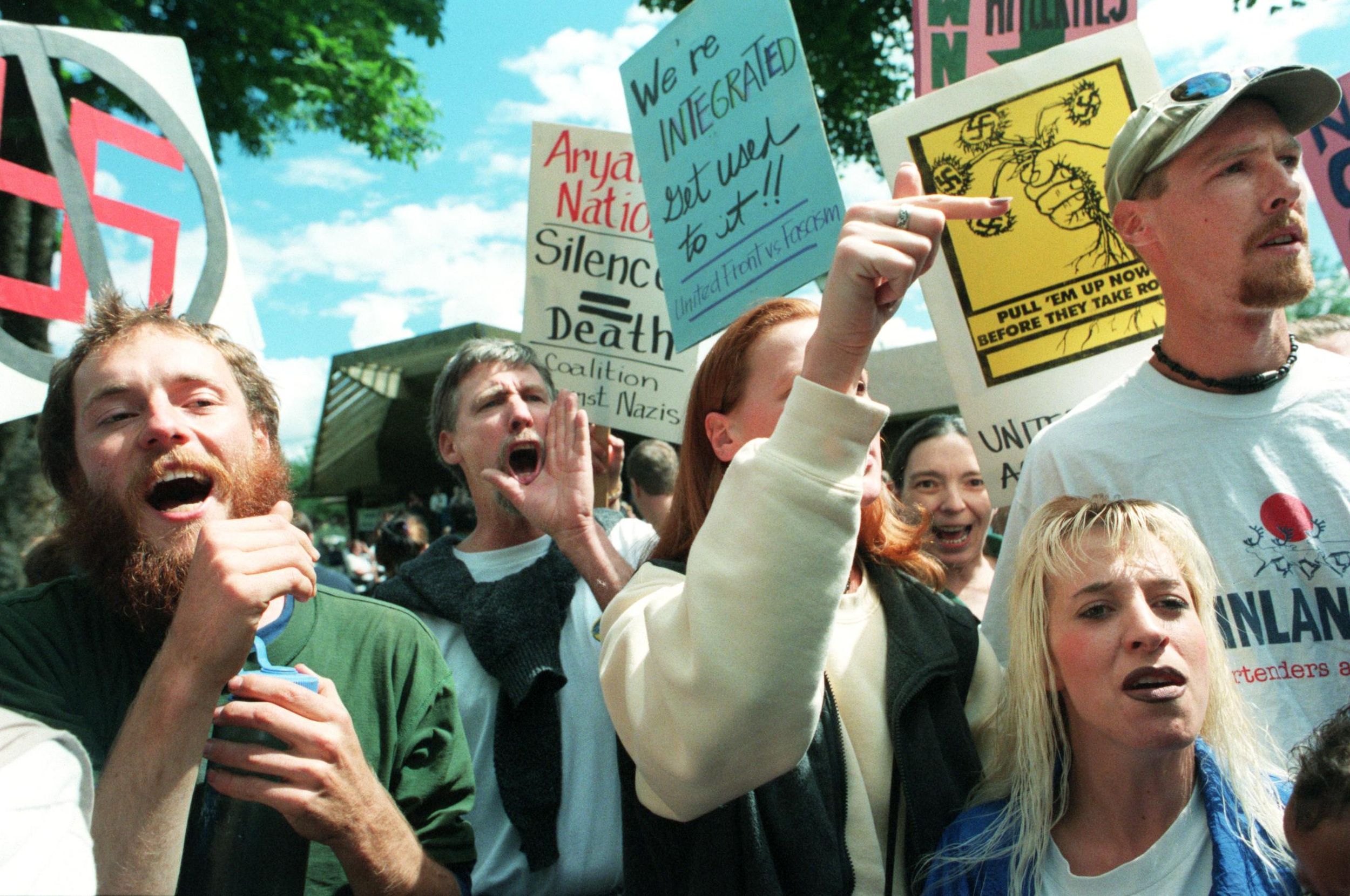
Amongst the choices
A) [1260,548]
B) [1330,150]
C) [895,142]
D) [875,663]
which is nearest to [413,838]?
[875,663]

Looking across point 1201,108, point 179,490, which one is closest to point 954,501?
point 1201,108

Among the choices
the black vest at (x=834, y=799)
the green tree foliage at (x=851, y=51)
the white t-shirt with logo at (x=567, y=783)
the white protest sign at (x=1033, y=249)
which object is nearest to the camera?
the black vest at (x=834, y=799)

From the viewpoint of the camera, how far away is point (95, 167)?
3.05 metres

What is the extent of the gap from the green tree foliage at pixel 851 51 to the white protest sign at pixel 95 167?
806 centimetres

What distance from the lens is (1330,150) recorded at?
296 centimetres

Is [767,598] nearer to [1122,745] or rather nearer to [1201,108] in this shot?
[1122,745]

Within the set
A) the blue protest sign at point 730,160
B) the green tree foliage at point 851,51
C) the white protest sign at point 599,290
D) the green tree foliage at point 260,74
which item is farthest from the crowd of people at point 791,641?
the green tree foliage at point 851,51

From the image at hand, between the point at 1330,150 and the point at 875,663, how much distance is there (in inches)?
96.9

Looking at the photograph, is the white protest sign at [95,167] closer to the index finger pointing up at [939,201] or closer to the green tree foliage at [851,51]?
the index finger pointing up at [939,201]

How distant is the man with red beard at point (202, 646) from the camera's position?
116 centimetres

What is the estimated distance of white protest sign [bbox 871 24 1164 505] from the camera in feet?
7.91

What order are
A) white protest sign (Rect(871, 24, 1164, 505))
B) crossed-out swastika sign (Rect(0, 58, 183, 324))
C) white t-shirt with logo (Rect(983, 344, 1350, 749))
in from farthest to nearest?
1. crossed-out swastika sign (Rect(0, 58, 183, 324))
2. white protest sign (Rect(871, 24, 1164, 505))
3. white t-shirt with logo (Rect(983, 344, 1350, 749))

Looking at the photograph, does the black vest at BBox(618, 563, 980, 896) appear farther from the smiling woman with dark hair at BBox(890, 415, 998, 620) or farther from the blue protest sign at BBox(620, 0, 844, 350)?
the smiling woman with dark hair at BBox(890, 415, 998, 620)

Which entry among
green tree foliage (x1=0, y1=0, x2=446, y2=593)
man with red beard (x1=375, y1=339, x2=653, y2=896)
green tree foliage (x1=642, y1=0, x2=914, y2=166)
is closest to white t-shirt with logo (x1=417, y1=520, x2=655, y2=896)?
man with red beard (x1=375, y1=339, x2=653, y2=896)
